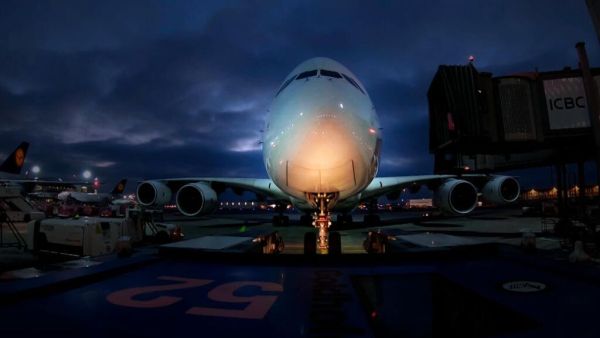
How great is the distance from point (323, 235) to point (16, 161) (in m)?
43.7

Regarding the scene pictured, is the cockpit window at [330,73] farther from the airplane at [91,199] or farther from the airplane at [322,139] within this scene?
the airplane at [91,199]

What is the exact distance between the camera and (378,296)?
13.0 feet

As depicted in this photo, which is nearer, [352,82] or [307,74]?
[307,74]

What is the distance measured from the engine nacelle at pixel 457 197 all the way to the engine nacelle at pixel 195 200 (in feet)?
31.2

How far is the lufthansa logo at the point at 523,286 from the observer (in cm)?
323

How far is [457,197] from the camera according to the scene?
14703 millimetres

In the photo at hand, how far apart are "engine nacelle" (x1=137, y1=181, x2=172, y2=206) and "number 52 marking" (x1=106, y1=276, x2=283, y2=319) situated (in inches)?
514

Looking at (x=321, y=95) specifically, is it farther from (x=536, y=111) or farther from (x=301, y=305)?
(x=536, y=111)

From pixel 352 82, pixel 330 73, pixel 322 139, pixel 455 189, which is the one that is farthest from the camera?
pixel 455 189

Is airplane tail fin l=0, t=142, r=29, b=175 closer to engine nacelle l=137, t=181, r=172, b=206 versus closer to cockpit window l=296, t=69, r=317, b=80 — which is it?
engine nacelle l=137, t=181, r=172, b=206

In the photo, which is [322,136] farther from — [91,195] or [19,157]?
[91,195]

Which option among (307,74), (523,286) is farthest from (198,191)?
(523,286)

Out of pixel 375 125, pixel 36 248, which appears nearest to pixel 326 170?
pixel 375 125

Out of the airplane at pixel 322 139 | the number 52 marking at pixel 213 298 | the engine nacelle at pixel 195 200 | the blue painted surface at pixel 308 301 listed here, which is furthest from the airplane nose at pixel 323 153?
the engine nacelle at pixel 195 200
